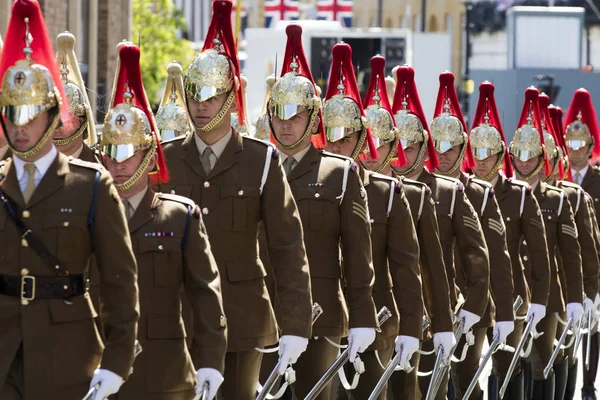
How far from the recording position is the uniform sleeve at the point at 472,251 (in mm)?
10086

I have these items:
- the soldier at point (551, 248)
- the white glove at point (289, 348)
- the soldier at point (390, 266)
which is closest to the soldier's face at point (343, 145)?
the soldier at point (390, 266)

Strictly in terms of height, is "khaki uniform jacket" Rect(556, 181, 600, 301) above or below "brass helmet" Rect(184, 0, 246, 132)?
below

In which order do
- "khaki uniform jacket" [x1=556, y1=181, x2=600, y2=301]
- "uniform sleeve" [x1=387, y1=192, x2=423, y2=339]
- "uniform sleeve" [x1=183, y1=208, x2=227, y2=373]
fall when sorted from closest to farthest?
1. "uniform sleeve" [x1=183, y1=208, x2=227, y2=373]
2. "uniform sleeve" [x1=387, y1=192, x2=423, y2=339]
3. "khaki uniform jacket" [x1=556, y1=181, x2=600, y2=301]

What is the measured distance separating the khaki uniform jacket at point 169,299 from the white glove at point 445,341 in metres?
3.11

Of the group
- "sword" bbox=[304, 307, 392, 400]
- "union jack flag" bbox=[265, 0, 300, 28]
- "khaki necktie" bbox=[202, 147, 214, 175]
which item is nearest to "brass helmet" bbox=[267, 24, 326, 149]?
"khaki necktie" bbox=[202, 147, 214, 175]

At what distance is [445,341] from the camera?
380 inches

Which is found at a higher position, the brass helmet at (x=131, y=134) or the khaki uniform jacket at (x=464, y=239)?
the brass helmet at (x=131, y=134)

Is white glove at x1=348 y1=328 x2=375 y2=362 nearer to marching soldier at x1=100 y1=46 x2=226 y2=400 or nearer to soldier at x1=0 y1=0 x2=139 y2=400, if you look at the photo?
marching soldier at x1=100 y1=46 x2=226 y2=400

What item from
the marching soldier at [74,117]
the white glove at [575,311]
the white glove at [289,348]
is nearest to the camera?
the white glove at [289,348]

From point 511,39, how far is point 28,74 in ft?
77.4

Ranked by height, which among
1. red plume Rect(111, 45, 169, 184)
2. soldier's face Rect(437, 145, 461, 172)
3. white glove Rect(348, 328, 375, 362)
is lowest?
white glove Rect(348, 328, 375, 362)

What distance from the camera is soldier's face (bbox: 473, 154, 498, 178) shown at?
11805mm

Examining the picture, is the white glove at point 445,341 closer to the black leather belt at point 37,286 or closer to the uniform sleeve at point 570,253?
the uniform sleeve at point 570,253

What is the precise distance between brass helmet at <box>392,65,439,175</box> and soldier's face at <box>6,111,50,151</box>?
168 inches
